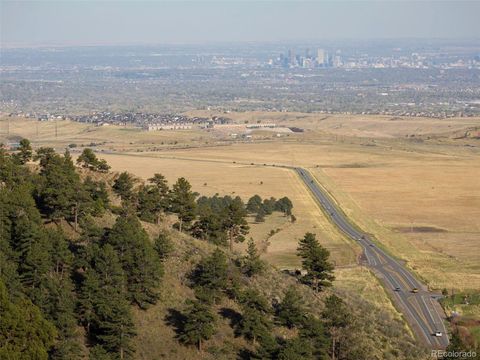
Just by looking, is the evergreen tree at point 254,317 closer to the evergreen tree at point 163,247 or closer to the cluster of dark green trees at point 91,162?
the evergreen tree at point 163,247

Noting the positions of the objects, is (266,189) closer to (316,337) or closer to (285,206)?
(285,206)

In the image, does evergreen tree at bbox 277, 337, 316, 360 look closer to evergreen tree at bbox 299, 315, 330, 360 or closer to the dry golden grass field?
evergreen tree at bbox 299, 315, 330, 360

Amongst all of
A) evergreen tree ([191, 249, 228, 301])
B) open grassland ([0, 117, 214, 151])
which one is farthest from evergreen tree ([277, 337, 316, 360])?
open grassland ([0, 117, 214, 151])

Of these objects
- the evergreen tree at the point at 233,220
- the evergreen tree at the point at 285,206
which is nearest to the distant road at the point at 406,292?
the evergreen tree at the point at 285,206

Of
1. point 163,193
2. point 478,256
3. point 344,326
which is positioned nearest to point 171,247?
point 344,326

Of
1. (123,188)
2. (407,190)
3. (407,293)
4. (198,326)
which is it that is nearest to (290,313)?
(198,326)

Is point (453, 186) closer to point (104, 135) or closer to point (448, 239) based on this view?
point (448, 239)

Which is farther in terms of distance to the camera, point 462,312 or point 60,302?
point 462,312
